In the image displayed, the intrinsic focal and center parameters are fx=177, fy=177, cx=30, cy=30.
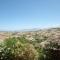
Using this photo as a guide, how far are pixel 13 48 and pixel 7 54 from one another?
499 millimetres

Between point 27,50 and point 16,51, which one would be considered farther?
point 27,50

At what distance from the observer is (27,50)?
33.6ft

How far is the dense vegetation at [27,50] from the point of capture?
9.69 m

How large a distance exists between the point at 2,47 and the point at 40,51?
2665mm

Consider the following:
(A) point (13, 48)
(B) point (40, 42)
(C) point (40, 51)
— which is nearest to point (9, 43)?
(A) point (13, 48)

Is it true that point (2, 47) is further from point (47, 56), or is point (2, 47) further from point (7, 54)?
point (47, 56)

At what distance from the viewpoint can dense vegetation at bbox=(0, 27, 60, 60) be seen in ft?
31.8

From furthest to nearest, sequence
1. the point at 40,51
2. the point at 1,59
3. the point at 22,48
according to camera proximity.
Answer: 1. the point at 40,51
2. the point at 22,48
3. the point at 1,59

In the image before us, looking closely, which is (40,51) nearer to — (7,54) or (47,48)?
(47,48)

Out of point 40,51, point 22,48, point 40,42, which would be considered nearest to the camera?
point 22,48

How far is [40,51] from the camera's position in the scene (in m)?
11.3

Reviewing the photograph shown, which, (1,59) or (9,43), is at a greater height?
(9,43)

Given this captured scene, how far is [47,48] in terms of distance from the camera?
11.5 metres

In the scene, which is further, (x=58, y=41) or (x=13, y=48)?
(x=58, y=41)
